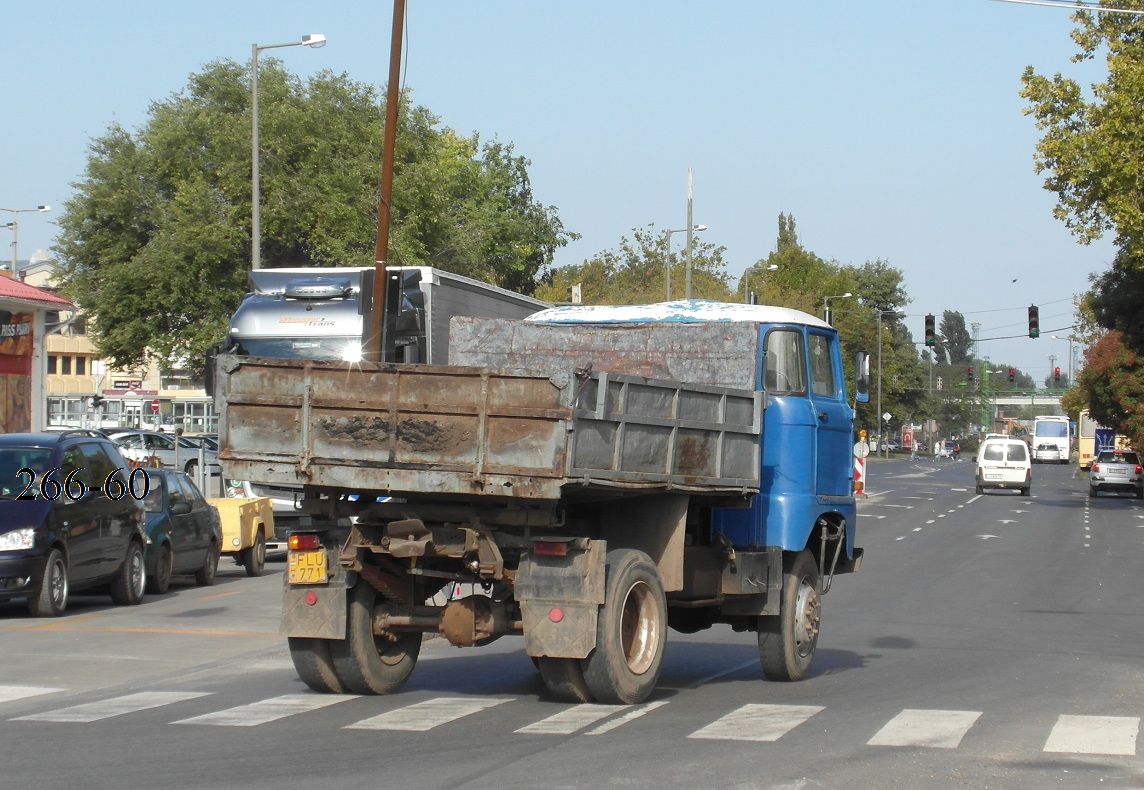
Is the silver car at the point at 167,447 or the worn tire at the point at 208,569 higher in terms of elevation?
the silver car at the point at 167,447

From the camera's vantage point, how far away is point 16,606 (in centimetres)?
1633

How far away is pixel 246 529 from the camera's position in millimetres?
21438

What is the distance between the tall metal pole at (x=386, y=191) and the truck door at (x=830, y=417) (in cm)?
751

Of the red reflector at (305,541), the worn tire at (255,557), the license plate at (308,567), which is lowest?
the worn tire at (255,557)

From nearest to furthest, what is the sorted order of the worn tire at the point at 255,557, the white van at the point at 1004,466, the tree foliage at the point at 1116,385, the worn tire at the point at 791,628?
the worn tire at the point at 791,628
the worn tire at the point at 255,557
the tree foliage at the point at 1116,385
the white van at the point at 1004,466

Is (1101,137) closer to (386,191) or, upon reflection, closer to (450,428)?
(386,191)

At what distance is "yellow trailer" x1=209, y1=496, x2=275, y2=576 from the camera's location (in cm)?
2125

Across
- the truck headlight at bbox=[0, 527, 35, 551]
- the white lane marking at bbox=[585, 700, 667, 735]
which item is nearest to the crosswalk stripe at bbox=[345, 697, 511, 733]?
the white lane marking at bbox=[585, 700, 667, 735]

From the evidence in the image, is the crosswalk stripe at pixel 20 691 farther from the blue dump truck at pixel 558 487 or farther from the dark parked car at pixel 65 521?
the dark parked car at pixel 65 521

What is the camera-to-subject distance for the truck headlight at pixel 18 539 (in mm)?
14586

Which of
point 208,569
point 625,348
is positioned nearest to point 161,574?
point 208,569

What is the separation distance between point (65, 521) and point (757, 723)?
8712 mm

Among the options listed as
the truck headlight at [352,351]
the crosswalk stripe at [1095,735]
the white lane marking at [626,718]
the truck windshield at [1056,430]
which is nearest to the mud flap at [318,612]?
the white lane marking at [626,718]

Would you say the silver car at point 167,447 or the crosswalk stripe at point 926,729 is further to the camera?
the silver car at point 167,447
